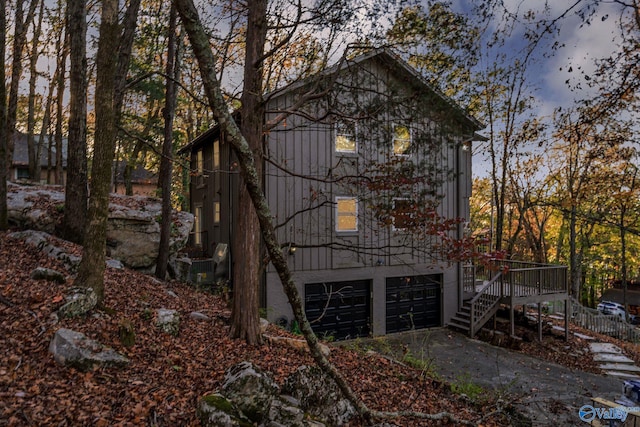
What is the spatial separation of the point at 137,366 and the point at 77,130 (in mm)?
6195

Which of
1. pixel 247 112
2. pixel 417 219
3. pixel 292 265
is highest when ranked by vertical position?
pixel 247 112

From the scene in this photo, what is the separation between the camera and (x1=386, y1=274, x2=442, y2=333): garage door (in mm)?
13758

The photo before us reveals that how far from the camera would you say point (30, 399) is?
332 centimetres

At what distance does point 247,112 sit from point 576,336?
15268 millimetres

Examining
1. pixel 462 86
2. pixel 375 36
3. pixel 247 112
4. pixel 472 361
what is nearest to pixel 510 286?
pixel 472 361

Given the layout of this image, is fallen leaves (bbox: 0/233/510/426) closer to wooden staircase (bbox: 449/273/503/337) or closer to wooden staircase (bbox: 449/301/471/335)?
wooden staircase (bbox: 449/273/503/337)

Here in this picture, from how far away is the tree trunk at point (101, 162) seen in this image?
524 cm

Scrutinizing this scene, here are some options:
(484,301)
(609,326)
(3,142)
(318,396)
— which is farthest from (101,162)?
(609,326)

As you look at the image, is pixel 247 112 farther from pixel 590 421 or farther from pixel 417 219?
pixel 590 421

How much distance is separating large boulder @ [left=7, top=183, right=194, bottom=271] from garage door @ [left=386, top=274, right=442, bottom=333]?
24.4ft

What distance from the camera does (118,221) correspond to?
10.1 m

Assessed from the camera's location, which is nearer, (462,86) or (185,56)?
(462,86)

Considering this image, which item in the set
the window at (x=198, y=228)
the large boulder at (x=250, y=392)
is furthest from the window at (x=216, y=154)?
the large boulder at (x=250, y=392)

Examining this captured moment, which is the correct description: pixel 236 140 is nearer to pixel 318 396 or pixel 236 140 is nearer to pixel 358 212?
pixel 318 396
